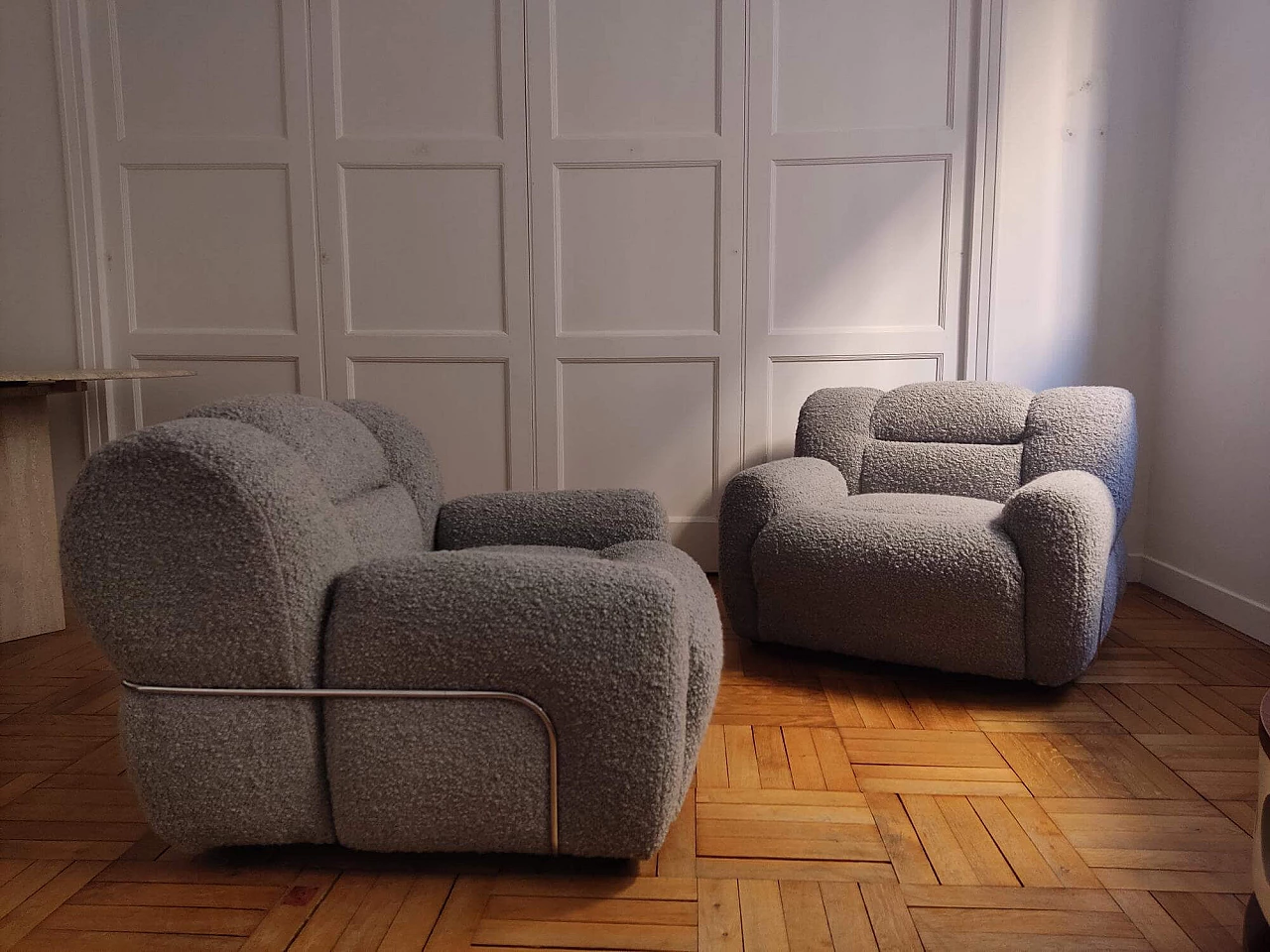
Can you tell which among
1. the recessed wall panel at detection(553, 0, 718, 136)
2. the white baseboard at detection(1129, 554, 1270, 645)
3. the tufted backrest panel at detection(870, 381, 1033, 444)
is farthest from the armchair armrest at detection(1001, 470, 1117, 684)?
the recessed wall panel at detection(553, 0, 718, 136)

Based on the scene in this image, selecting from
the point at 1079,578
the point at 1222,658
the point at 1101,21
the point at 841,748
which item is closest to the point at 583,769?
the point at 841,748

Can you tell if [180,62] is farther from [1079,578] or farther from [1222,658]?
[1222,658]

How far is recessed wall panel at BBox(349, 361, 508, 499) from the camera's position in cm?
320

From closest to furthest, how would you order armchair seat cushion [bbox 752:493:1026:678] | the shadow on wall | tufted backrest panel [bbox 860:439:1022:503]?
armchair seat cushion [bbox 752:493:1026:678] → tufted backrest panel [bbox 860:439:1022:503] → the shadow on wall

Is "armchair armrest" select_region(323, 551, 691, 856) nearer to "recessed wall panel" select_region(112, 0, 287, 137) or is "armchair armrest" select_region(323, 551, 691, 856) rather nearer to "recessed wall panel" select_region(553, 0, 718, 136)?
"recessed wall panel" select_region(553, 0, 718, 136)

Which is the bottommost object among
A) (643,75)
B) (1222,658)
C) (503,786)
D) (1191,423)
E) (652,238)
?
(1222,658)

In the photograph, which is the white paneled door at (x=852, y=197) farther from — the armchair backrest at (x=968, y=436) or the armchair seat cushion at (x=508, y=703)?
the armchair seat cushion at (x=508, y=703)

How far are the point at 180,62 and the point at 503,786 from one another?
3050 millimetres

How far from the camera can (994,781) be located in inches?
63.4

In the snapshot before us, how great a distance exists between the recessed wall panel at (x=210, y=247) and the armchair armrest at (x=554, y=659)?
2.34 metres

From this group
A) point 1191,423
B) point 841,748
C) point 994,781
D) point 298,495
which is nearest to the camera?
point 298,495

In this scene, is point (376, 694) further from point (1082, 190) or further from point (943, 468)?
point (1082, 190)

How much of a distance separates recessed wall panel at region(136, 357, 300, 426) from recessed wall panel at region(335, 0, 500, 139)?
0.91 meters

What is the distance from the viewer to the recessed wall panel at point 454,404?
320 cm
